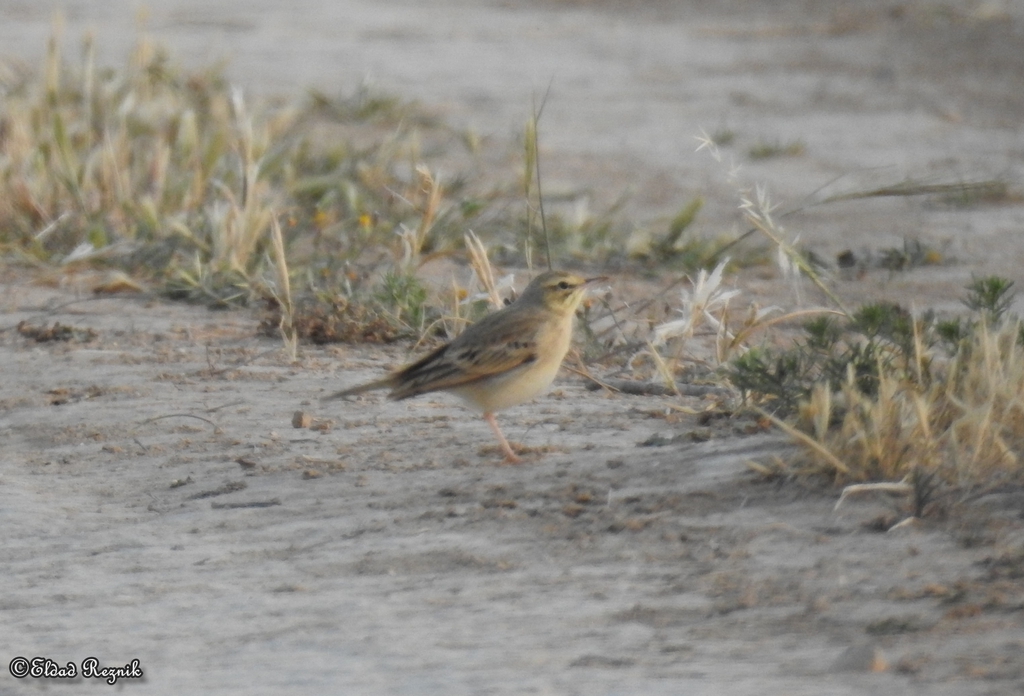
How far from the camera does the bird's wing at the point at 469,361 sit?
5.17 m

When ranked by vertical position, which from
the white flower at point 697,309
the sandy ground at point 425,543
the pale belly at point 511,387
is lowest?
the sandy ground at point 425,543

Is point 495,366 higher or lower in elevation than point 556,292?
lower

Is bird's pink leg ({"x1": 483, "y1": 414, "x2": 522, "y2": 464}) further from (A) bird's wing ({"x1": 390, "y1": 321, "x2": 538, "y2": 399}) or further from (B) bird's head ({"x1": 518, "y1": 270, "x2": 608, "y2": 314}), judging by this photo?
(B) bird's head ({"x1": 518, "y1": 270, "x2": 608, "y2": 314})

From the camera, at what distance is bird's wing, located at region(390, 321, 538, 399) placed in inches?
203

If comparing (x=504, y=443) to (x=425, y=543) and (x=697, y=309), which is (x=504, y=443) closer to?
(x=425, y=543)

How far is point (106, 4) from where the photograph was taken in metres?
17.1

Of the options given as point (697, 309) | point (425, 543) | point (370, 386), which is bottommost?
point (425, 543)

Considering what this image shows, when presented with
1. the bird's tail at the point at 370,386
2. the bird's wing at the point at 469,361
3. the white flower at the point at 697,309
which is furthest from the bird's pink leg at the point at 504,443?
the white flower at the point at 697,309

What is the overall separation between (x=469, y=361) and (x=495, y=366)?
0.08 metres

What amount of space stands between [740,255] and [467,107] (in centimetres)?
428

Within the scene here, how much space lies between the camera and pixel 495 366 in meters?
5.19

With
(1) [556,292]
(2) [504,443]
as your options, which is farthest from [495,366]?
(1) [556,292]

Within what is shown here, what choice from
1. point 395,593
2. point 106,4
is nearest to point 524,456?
point 395,593

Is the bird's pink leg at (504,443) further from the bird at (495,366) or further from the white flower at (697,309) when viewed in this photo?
the white flower at (697,309)
